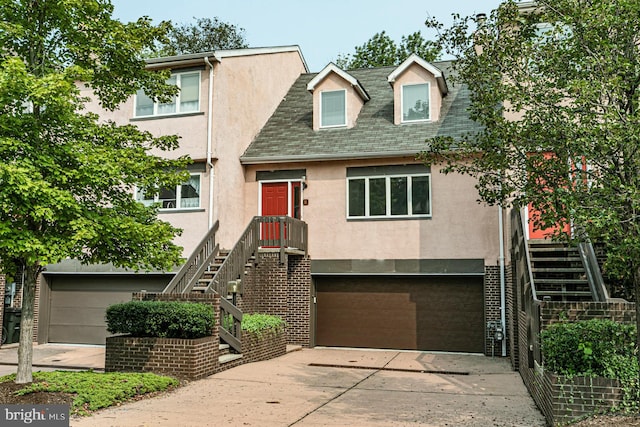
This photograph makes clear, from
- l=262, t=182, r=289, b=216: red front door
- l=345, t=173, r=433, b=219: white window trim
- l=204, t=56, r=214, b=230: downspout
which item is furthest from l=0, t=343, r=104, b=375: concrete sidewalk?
l=345, t=173, r=433, b=219: white window trim

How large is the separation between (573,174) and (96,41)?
7.54 m

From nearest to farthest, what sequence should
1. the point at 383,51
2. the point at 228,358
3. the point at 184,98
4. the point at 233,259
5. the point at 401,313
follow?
the point at 228,358, the point at 233,259, the point at 401,313, the point at 184,98, the point at 383,51

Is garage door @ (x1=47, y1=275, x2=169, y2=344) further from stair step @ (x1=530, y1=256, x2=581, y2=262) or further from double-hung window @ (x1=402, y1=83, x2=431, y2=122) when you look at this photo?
stair step @ (x1=530, y1=256, x2=581, y2=262)

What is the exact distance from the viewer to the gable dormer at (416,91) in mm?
17547

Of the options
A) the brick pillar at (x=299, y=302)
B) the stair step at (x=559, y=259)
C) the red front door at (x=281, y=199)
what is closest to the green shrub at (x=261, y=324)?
the brick pillar at (x=299, y=302)

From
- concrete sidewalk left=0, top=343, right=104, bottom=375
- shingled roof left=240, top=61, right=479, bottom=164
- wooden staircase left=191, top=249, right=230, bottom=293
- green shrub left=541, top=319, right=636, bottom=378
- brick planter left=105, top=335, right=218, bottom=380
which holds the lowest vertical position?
concrete sidewalk left=0, top=343, right=104, bottom=375

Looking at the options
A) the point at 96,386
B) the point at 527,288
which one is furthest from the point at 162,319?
the point at 527,288

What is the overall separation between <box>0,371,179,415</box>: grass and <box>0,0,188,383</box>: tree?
1.71 ft

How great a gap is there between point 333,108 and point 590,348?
1242 cm

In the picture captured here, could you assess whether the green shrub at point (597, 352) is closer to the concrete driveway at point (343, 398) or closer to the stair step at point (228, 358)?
the concrete driveway at point (343, 398)

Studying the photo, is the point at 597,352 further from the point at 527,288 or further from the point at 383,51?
the point at 383,51

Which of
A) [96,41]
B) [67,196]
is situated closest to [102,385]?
[67,196]

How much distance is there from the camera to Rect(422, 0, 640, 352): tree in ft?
21.3

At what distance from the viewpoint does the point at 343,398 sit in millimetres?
9766
